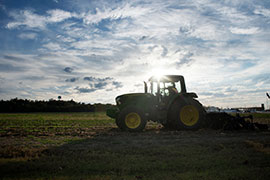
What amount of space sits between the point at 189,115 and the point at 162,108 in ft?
4.51

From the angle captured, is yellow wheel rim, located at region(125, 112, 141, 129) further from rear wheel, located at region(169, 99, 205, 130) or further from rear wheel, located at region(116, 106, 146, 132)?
rear wheel, located at region(169, 99, 205, 130)

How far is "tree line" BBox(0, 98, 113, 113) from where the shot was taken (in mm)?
53469

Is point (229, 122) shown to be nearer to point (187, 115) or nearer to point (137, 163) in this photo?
point (187, 115)

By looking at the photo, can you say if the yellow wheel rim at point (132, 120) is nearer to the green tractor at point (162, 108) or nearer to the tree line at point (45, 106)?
the green tractor at point (162, 108)

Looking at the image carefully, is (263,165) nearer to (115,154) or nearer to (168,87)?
(115,154)

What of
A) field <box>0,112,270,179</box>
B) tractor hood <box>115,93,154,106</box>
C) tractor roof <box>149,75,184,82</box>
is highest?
tractor roof <box>149,75,184,82</box>

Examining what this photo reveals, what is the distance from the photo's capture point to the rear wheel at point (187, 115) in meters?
10.8

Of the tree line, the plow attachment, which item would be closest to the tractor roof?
the plow attachment

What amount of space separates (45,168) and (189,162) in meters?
3.07

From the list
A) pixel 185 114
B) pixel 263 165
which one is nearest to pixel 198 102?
pixel 185 114

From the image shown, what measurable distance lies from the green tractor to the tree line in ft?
136

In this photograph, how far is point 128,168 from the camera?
4.56m

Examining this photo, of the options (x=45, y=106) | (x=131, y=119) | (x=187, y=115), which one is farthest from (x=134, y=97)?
(x=45, y=106)

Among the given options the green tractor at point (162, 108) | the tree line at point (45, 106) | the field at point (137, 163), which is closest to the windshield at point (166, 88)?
the green tractor at point (162, 108)
